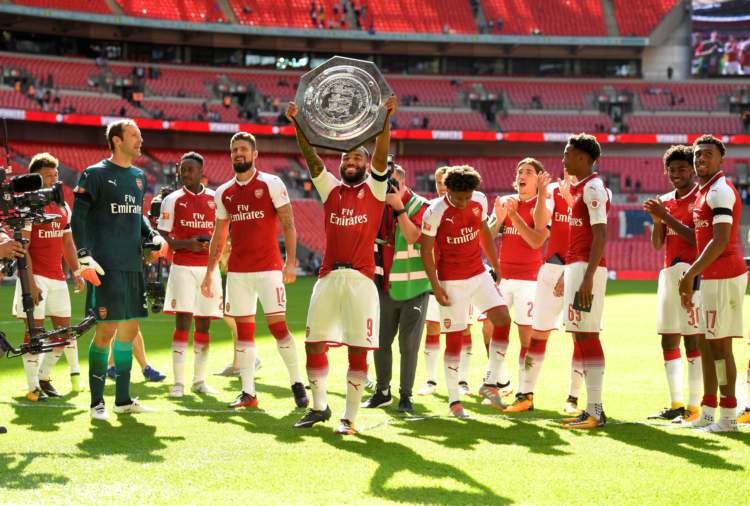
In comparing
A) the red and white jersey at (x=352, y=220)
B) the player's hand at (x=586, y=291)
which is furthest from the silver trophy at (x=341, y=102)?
the player's hand at (x=586, y=291)

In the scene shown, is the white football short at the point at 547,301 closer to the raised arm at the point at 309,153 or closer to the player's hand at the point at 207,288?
the raised arm at the point at 309,153

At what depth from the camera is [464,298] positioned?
26.9 feet

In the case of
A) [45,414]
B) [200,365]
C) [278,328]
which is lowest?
[45,414]

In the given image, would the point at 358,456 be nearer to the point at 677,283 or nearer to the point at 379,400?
the point at 379,400

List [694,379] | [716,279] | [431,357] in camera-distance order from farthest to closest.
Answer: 1. [431,357]
2. [694,379]
3. [716,279]

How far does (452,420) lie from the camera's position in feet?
25.9

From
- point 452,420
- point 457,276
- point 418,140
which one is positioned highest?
point 418,140

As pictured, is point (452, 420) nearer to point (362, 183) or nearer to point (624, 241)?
point (362, 183)

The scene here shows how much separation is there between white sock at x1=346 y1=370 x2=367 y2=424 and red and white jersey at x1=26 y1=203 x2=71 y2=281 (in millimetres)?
3981

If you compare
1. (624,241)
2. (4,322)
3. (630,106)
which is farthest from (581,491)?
(630,106)

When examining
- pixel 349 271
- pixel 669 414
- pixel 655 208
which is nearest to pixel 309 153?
pixel 349 271

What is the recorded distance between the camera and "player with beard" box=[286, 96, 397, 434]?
707 cm

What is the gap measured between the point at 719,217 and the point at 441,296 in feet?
7.75

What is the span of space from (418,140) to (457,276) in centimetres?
4329
